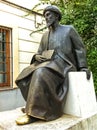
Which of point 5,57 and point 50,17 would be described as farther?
point 5,57

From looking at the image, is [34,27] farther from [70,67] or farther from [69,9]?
[70,67]

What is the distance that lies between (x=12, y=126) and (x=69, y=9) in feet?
14.7

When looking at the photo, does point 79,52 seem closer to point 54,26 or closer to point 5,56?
point 54,26

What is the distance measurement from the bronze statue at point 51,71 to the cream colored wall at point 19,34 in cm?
370

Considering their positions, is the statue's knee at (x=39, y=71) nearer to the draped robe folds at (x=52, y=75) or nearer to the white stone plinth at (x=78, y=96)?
the draped robe folds at (x=52, y=75)

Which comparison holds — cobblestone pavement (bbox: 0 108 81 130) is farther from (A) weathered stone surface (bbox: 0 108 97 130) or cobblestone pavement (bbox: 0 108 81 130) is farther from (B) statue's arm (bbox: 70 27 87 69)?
(B) statue's arm (bbox: 70 27 87 69)

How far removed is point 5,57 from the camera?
7.39 meters

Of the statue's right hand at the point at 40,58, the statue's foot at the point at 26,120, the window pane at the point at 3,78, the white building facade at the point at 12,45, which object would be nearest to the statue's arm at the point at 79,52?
the statue's right hand at the point at 40,58

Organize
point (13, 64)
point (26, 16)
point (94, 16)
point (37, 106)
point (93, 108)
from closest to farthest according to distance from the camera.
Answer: point (37, 106) → point (93, 108) → point (94, 16) → point (13, 64) → point (26, 16)

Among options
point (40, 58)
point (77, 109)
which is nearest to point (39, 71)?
point (40, 58)

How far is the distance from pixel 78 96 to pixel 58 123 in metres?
0.49

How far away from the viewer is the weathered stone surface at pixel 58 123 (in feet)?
9.84

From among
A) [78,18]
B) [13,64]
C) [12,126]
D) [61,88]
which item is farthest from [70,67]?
[13,64]

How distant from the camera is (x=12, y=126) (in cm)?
310
